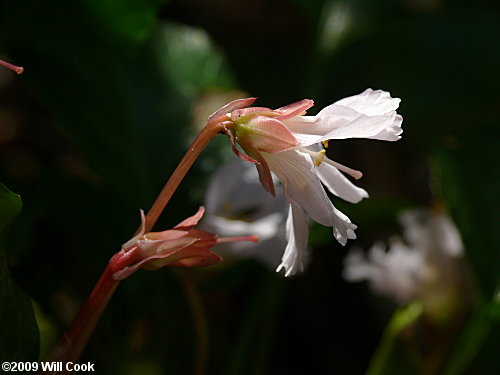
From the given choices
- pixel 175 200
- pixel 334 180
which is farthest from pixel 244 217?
pixel 334 180

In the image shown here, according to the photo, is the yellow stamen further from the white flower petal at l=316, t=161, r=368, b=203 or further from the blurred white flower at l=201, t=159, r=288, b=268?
the blurred white flower at l=201, t=159, r=288, b=268

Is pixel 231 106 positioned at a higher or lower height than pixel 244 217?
higher

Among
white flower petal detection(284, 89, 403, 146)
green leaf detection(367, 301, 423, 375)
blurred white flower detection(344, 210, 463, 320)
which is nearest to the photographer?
white flower petal detection(284, 89, 403, 146)

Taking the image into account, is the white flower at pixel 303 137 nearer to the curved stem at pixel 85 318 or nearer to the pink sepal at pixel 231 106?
the pink sepal at pixel 231 106

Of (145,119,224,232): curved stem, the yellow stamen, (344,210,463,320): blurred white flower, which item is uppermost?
(145,119,224,232): curved stem

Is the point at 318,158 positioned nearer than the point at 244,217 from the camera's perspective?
Yes

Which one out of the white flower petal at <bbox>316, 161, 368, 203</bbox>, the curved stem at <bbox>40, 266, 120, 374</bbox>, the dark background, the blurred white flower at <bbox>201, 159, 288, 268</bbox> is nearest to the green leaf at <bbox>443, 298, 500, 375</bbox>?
the dark background

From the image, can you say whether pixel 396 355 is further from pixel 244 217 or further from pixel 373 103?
pixel 373 103
